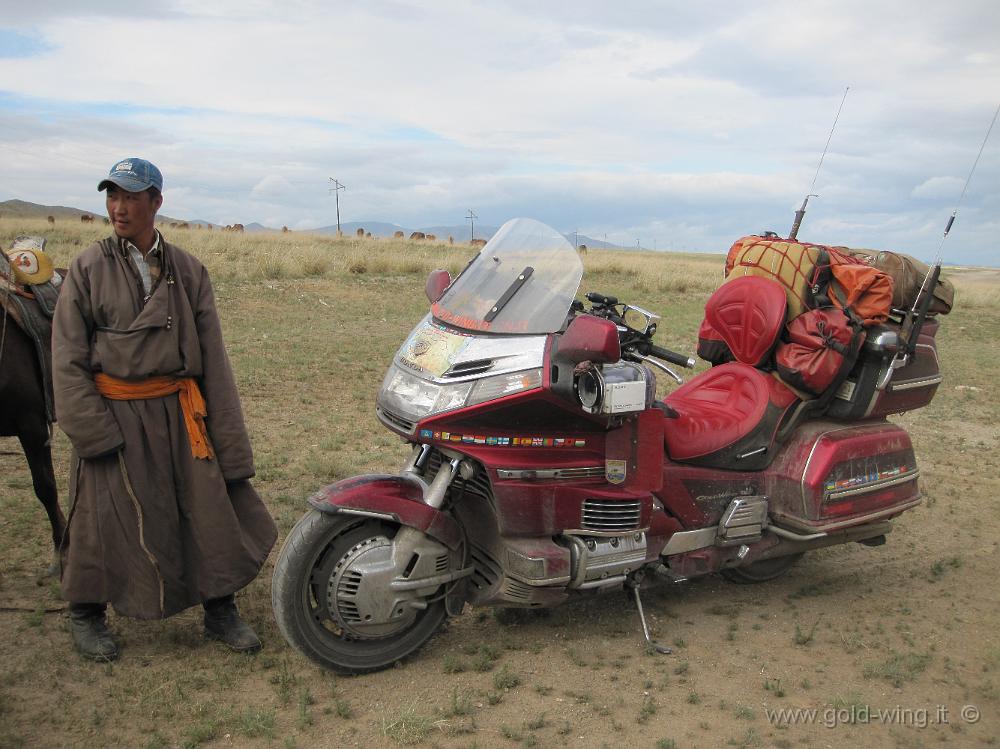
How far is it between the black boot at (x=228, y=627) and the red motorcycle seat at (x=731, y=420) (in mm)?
2037

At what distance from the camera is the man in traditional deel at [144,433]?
134 inches

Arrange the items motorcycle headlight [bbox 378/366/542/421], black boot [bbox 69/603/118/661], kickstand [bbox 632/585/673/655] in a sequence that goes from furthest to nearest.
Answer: kickstand [bbox 632/585/673/655]
black boot [bbox 69/603/118/661]
motorcycle headlight [bbox 378/366/542/421]

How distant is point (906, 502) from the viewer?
15.1ft

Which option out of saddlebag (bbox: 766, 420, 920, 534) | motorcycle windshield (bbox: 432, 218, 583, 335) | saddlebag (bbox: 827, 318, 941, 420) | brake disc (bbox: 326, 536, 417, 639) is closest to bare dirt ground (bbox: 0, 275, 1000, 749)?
brake disc (bbox: 326, 536, 417, 639)

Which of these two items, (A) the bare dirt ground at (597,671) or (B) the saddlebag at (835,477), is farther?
(B) the saddlebag at (835,477)

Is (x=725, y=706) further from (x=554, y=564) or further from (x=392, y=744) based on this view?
(x=392, y=744)

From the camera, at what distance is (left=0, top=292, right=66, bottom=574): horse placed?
4113mm

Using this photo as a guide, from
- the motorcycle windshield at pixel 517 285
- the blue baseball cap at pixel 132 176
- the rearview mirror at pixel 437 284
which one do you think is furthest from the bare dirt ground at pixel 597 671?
the blue baseball cap at pixel 132 176

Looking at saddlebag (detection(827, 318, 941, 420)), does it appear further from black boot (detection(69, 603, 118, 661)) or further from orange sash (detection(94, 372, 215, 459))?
black boot (detection(69, 603, 118, 661))

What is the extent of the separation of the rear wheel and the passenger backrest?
3.67 feet

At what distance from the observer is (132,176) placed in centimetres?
343

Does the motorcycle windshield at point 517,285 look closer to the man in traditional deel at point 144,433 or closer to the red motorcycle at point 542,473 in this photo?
the red motorcycle at point 542,473

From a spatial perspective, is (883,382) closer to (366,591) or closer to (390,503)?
(390,503)

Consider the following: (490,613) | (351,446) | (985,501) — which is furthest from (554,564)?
(985,501)
